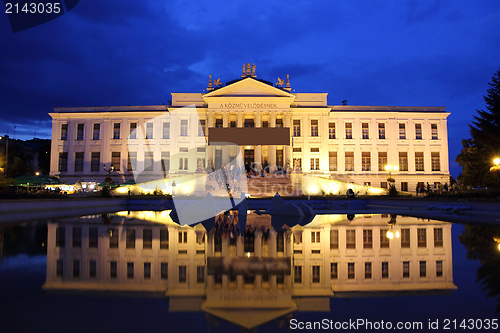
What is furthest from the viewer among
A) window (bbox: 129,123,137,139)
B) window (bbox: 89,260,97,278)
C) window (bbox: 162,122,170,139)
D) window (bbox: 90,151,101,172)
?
window (bbox: 90,151,101,172)

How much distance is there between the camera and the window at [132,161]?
4890 cm

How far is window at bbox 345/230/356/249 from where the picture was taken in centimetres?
944

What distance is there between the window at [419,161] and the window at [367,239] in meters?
42.3

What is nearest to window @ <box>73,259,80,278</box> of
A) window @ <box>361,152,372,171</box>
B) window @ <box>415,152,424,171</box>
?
window @ <box>361,152,372,171</box>

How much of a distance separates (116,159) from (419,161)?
43.2 metres

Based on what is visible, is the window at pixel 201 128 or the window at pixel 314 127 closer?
the window at pixel 314 127

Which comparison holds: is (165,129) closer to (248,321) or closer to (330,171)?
(330,171)

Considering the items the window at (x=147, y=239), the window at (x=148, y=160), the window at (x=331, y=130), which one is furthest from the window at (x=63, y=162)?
the window at (x=147, y=239)

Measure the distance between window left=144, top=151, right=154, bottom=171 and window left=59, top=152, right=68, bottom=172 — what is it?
469 inches

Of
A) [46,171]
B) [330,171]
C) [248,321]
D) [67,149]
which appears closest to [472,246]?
[248,321]

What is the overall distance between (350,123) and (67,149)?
134 feet

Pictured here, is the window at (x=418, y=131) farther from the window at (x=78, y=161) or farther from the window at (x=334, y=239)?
the window at (x=78, y=161)

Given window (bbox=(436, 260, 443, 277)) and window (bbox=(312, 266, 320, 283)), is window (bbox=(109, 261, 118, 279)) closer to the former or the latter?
window (bbox=(312, 266, 320, 283))

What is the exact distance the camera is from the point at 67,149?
5069 centimetres
